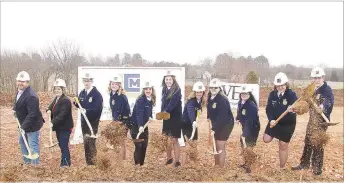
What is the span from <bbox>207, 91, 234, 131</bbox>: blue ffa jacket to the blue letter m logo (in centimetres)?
237

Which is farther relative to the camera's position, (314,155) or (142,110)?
(142,110)

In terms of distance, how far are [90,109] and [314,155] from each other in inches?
150

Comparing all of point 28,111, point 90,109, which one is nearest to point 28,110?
point 28,111

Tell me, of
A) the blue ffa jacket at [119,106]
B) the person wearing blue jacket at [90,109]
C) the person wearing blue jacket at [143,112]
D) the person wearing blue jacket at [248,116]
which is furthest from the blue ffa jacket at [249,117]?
the person wearing blue jacket at [90,109]

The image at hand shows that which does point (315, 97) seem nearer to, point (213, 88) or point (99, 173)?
point (213, 88)

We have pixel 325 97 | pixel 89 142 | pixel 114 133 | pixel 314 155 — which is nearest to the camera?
pixel 325 97

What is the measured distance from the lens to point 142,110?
6477 mm

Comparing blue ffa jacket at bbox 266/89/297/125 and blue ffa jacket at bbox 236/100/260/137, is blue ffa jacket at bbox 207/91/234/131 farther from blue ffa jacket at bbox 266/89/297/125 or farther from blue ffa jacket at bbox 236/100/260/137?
blue ffa jacket at bbox 266/89/297/125

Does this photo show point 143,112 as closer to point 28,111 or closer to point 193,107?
point 193,107

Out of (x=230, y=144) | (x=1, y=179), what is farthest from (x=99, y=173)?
(x=230, y=144)

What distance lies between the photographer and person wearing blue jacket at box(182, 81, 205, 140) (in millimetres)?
6430

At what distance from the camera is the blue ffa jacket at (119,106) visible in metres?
6.52

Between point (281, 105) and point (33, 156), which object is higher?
point (281, 105)

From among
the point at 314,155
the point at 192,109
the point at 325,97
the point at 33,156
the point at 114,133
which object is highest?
the point at 325,97
